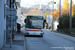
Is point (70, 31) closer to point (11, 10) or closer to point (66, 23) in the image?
point (66, 23)

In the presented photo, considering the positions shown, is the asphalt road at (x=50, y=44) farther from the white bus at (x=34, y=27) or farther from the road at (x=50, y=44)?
the white bus at (x=34, y=27)

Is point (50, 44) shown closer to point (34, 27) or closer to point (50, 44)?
point (50, 44)

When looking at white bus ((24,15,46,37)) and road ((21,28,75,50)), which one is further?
white bus ((24,15,46,37))

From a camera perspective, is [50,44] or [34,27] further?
[34,27]

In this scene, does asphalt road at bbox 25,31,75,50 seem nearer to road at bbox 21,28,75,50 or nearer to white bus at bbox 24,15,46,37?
road at bbox 21,28,75,50

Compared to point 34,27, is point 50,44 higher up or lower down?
lower down

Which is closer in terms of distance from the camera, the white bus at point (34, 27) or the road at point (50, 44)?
the road at point (50, 44)

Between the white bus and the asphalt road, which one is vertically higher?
the white bus

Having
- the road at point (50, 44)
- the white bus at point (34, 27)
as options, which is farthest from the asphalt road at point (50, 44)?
the white bus at point (34, 27)

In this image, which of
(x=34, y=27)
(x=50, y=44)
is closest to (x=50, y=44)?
(x=50, y=44)

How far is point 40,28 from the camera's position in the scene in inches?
870

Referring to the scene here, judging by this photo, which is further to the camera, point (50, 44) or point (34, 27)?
Answer: point (34, 27)

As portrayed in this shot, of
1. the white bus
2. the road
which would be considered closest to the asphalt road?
the road

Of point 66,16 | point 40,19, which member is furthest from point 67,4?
point 40,19
